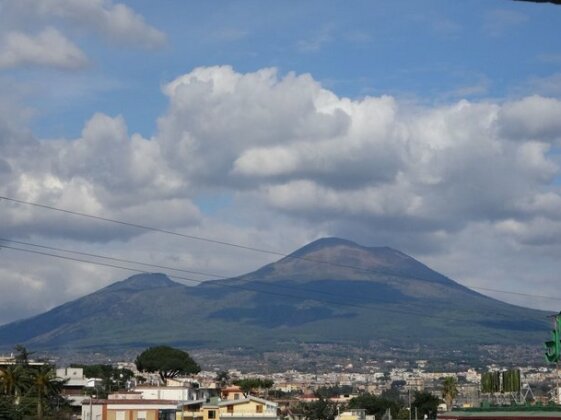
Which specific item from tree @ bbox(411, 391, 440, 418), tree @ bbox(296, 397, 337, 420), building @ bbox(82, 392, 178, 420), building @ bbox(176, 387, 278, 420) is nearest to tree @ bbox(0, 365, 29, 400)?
building @ bbox(82, 392, 178, 420)

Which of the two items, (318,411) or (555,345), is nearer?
(555,345)

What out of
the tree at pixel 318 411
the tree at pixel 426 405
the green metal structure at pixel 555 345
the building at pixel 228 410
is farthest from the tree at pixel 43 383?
the tree at pixel 426 405

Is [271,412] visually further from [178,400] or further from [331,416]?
[331,416]

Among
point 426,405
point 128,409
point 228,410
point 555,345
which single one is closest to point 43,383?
point 128,409

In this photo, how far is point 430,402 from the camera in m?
194

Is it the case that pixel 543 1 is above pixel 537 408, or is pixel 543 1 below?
above

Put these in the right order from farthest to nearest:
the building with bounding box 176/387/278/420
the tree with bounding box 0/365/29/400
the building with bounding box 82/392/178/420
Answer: the building with bounding box 176/387/278/420, the tree with bounding box 0/365/29/400, the building with bounding box 82/392/178/420

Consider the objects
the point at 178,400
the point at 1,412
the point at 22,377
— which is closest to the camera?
the point at 1,412

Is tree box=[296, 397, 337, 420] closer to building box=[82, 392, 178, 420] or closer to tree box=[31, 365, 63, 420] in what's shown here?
building box=[82, 392, 178, 420]

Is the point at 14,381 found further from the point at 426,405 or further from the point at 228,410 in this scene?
the point at 426,405

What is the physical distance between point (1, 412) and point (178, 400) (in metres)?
42.9

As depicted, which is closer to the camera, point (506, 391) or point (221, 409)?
point (506, 391)

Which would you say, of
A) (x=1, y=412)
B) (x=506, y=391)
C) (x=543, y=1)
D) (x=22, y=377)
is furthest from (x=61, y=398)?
(x=543, y=1)

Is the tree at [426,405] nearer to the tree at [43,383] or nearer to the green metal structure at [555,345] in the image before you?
the tree at [43,383]
